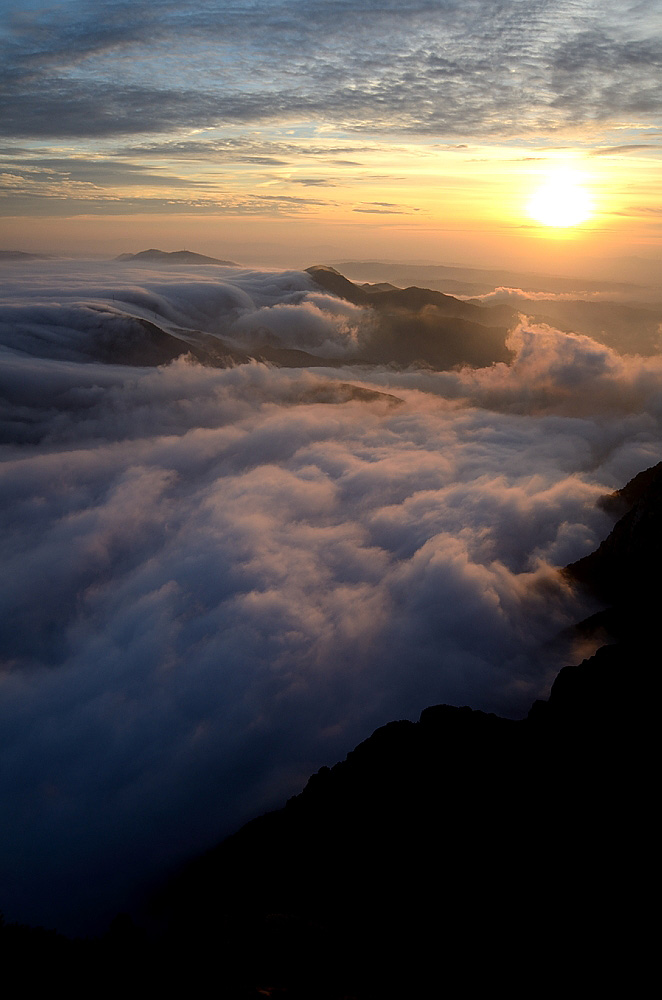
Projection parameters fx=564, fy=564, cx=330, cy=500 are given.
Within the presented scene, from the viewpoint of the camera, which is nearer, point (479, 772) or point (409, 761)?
point (479, 772)

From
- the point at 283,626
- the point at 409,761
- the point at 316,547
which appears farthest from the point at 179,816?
the point at 316,547

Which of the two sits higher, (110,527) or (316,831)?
(110,527)

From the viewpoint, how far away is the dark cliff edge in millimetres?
17422

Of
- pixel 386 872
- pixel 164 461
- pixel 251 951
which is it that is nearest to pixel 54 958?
pixel 251 951

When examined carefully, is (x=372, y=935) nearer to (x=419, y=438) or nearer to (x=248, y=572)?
(x=248, y=572)

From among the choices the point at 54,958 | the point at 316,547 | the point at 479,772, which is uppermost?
the point at 316,547

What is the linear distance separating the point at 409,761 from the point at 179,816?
33236 millimetres

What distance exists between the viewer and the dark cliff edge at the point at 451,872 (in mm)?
17422

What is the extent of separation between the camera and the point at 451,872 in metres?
23.1

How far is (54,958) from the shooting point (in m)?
19.1

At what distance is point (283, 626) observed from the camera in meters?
72.7

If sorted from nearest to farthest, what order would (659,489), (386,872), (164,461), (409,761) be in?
1. (386,872)
2. (409,761)
3. (659,489)
4. (164,461)

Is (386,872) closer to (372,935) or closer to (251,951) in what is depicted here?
(372,935)

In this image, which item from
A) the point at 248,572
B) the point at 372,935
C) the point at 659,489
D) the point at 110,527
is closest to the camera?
the point at 372,935
